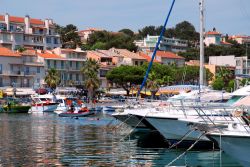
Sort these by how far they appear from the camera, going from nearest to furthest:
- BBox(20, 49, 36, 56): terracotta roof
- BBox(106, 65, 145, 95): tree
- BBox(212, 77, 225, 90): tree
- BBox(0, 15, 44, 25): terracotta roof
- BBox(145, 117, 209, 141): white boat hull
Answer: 1. BBox(145, 117, 209, 141): white boat hull
2. BBox(20, 49, 36, 56): terracotta roof
3. BBox(106, 65, 145, 95): tree
4. BBox(212, 77, 225, 90): tree
5. BBox(0, 15, 44, 25): terracotta roof

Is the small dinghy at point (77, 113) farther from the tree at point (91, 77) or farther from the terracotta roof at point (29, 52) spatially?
the terracotta roof at point (29, 52)

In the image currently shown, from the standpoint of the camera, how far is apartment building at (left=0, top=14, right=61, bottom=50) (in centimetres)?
13788

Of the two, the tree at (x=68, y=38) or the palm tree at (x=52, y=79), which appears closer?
the palm tree at (x=52, y=79)

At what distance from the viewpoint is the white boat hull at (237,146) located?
79.5ft

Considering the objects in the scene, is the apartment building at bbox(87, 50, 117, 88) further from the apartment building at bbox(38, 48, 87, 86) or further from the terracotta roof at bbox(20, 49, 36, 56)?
the terracotta roof at bbox(20, 49, 36, 56)

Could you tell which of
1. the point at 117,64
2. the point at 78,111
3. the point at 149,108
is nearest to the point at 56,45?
the point at 117,64

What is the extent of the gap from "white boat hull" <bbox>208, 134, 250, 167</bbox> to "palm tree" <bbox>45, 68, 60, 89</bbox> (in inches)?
3735

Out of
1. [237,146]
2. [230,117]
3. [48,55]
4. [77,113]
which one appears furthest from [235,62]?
[237,146]

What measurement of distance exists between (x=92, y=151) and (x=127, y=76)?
89.4 meters

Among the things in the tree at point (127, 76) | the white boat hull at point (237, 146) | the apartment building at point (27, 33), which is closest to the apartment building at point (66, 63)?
the tree at point (127, 76)

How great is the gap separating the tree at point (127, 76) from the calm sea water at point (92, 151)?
74806 mm

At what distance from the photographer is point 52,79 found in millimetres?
119062

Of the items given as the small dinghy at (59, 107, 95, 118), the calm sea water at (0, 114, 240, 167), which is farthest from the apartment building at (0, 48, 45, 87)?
the calm sea water at (0, 114, 240, 167)

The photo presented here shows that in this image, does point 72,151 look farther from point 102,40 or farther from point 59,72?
point 102,40
